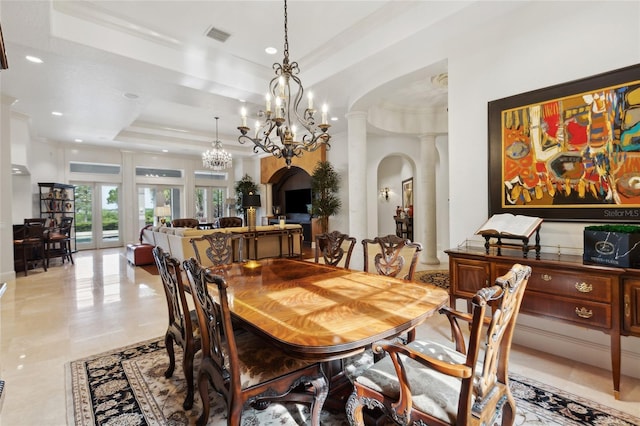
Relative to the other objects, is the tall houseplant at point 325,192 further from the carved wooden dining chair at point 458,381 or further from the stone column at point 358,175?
the carved wooden dining chair at point 458,381

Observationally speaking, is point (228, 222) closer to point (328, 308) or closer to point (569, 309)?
point (328, 308)

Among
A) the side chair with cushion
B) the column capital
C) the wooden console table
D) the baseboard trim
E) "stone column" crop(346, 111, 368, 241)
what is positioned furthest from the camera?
the side chair with cushion

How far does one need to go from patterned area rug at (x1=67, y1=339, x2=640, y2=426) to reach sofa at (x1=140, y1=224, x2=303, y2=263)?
3333 millimetres

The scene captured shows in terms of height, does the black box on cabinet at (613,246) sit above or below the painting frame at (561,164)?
below

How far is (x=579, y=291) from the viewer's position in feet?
6.84

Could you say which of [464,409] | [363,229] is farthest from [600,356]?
[363,229]

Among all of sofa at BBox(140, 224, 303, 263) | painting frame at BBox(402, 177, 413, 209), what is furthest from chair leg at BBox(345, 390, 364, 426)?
painting frame at BBox(402, 177, 413, 209)

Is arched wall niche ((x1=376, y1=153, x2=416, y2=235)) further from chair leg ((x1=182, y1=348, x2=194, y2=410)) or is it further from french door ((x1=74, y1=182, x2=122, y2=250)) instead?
french door ((x1=74, y1=182, x2=122, y2=250))

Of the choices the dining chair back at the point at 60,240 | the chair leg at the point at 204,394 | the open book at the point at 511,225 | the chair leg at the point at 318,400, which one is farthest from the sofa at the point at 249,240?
the chair leg at the point at 318,400

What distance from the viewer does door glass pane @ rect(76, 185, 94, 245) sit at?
30.6 feet

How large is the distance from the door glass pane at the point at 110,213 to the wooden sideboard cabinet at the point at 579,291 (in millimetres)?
10778

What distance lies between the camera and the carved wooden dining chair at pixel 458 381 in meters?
1.10

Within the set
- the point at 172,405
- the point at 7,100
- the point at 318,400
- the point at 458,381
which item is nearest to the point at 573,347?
the point at 458,381

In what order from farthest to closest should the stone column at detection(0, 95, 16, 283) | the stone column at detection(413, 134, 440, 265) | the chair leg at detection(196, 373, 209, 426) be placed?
the stone column at detection(413, 134, 440, 265)
the stone column at detection(0, 95, 16, 283)
the chair leg at detection(196, 373, 209, 426)
